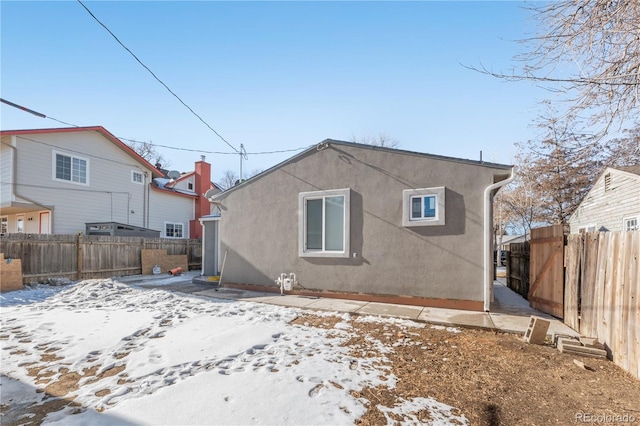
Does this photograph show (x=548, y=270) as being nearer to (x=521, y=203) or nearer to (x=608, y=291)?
(x=608, y=291)

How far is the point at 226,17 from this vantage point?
7781 mm

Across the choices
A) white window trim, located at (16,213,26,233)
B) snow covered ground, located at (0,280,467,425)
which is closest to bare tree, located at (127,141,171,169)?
white window trim, located at (16,213,26,233)

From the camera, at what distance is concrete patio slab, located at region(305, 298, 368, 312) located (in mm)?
6305

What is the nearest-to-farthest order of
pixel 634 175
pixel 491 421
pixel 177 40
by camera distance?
1. pixel 491 421
2. pixel 177 40
3. pixel 634 175

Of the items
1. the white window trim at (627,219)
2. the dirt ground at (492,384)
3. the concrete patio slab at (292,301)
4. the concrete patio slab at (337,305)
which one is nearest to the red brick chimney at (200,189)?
the concrete patio slab at (292,301)

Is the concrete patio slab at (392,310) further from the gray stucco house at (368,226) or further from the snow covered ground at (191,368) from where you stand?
the snow covered ground at (191,368)

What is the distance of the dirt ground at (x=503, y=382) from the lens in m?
2.62

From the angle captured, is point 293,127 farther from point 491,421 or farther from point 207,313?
point 491,421

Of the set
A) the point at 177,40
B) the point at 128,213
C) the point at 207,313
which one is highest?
the point at 177,40

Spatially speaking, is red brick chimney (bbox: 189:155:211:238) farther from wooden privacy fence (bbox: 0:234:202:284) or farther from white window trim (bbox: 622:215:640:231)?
white window trim (bbox: 622:215:640:231)

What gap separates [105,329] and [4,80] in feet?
24.2

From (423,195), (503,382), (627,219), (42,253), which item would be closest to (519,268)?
(423,195)

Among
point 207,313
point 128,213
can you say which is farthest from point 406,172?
point 128,213

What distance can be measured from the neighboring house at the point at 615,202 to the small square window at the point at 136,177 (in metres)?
21.0
